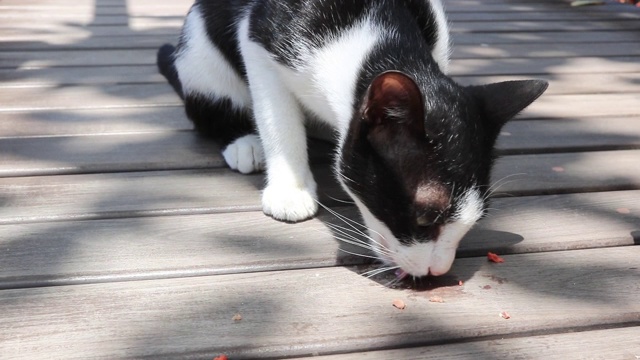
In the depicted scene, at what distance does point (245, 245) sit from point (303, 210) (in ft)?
0.67

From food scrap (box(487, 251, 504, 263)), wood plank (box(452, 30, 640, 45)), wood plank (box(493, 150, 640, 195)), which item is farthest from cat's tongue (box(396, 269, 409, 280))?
wood plank (box(452, 30, 640, 45))

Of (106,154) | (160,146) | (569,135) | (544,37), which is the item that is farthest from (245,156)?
(544,37)

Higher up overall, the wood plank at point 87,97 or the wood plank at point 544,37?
the wood plank at point 544,37

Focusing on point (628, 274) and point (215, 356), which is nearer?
point (215, 356)

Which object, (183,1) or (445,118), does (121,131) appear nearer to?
(445,118)

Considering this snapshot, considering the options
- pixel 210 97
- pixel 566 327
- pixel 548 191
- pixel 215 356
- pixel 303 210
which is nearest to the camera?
pixel 215 356

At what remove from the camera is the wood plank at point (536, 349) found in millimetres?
1241

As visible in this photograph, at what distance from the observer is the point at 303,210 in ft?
5.68

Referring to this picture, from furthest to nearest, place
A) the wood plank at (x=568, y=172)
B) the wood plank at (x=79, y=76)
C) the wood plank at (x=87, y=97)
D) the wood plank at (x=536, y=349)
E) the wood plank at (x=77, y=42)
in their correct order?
the wood plank at (x=77, y=42) < the wood plank at (x=79, y=76) < the wood plank at (x=87, y=97) < the wood plank at (x=568, y=172) < the wood plank at (x=536, y=349)

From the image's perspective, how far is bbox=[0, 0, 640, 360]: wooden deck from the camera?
4.18 feet

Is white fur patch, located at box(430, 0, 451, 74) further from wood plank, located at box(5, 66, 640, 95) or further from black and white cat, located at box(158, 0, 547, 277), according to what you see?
wood plank, located at box(5, 66, 640, 95)

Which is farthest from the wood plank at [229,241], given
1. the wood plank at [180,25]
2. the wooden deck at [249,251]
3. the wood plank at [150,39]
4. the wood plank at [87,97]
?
the wood plank at [180,25]

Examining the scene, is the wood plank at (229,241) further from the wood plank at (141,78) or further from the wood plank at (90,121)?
the wood plank at (141,78)

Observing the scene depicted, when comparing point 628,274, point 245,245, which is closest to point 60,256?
point 245,245
